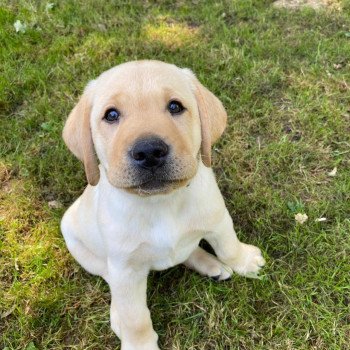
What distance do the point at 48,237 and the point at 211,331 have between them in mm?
1447

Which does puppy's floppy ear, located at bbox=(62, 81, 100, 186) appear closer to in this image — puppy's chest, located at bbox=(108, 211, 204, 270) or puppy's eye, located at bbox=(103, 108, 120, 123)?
puppy's eye, located at bbox=(103, 108, 120, 123)

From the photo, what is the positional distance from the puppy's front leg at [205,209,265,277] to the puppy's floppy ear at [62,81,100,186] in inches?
33.5

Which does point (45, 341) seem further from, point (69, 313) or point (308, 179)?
point (308, 179)

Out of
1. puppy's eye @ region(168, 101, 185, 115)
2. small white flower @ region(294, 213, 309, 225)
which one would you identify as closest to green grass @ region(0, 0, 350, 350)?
small white flower @ region(294, 213, 309, 225)

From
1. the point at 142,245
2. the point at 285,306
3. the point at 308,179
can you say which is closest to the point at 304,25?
the point at 308,179

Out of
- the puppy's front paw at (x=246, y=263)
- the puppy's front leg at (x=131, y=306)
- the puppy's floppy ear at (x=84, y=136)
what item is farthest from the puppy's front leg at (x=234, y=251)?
the puppy's floppy ear at (x=84, y=136)

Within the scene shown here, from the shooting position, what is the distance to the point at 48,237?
12.5 feet

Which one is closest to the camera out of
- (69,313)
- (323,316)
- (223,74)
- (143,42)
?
(323,316)

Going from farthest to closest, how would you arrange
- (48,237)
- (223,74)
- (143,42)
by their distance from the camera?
(143,42) < (223,74) < (48,237)

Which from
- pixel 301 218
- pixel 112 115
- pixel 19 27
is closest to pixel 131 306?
pixel 112 115

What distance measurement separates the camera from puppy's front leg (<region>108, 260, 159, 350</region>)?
112 inches

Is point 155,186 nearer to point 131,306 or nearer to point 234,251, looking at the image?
point 131,306

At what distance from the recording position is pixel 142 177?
7.59 feet

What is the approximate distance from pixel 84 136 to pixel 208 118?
0.66 m
